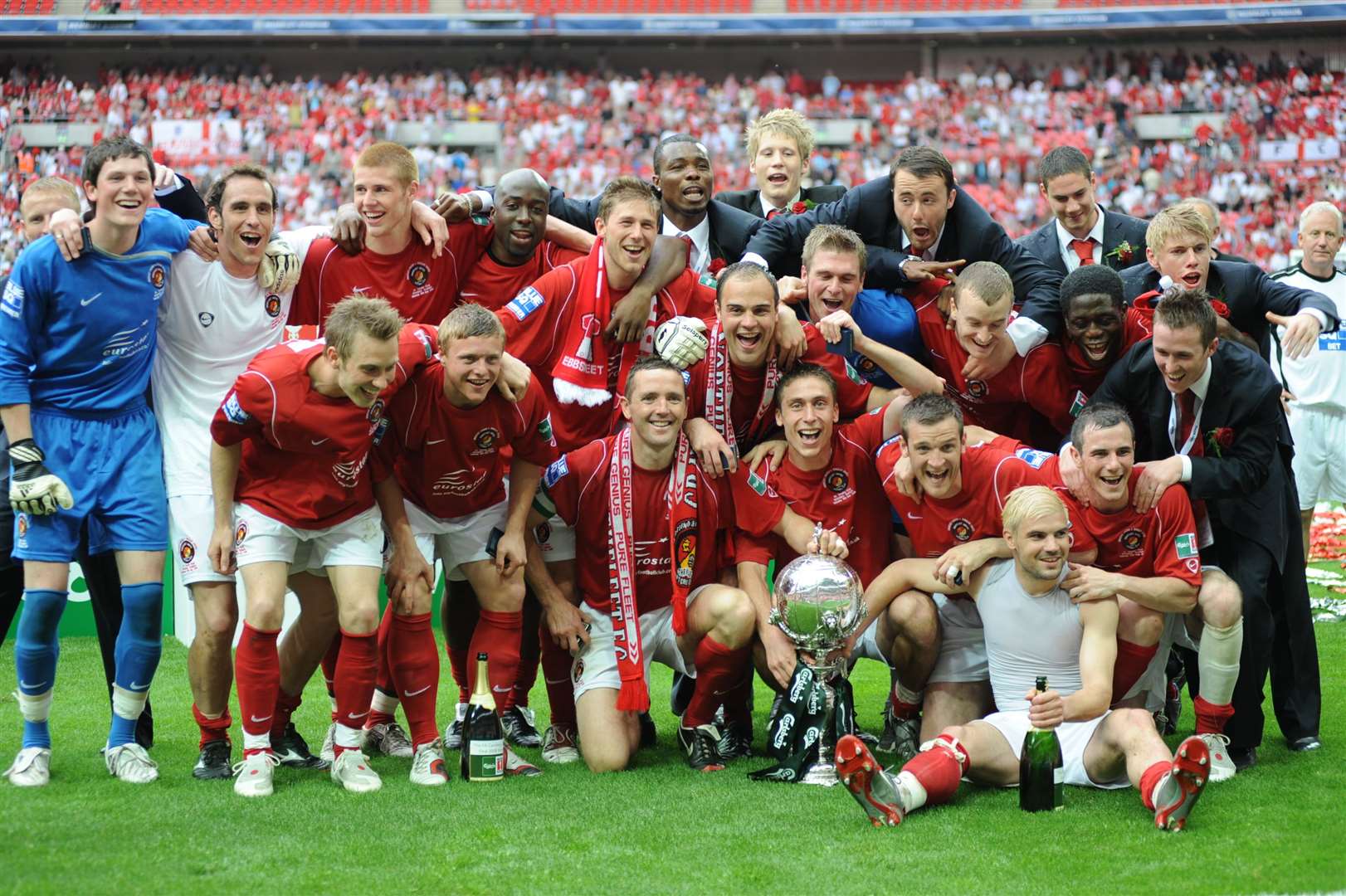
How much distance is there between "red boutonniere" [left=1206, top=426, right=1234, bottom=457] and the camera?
16.5 ft

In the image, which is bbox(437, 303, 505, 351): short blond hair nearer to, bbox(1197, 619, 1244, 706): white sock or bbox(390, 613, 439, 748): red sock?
bbox(390, 613, 439, 748): red sock

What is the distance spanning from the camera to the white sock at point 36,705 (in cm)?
482

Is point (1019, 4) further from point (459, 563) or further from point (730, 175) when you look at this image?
point (459, 563)

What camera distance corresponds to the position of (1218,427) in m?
5.06

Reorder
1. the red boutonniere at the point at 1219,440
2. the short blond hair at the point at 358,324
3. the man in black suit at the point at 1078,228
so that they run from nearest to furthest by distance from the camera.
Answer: the short blond hair at the point at 358,324
the red boutonniere at the point at 1219,440
the man in black suit at the point at 1078,228

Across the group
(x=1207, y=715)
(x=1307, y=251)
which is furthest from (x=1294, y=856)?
(x=1307, y=251)

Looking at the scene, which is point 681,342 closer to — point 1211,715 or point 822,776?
point 822,776

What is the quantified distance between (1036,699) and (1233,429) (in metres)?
1.48

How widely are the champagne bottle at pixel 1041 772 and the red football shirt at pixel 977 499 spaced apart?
0.85m

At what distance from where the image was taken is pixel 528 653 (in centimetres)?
593

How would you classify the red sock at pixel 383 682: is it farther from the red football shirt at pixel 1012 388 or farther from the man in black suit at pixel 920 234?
the red football shirt at pixel 1012 388

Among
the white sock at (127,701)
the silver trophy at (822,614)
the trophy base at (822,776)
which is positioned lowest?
the trophy base at (822,776)

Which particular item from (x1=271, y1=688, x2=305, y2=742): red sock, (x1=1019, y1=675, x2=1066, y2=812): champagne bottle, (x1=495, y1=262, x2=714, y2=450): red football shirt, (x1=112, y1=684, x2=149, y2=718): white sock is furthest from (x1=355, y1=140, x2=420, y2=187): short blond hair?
(x1=1019, y1=675, x2=1066, y2=812): champagne bottle

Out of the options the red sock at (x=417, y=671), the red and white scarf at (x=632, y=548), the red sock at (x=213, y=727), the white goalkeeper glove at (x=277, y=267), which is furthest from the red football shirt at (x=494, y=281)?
the red sock at (x=213, y=727)
